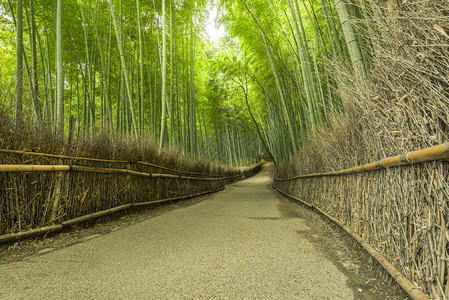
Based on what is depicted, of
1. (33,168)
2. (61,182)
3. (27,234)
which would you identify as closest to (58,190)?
(61,182)

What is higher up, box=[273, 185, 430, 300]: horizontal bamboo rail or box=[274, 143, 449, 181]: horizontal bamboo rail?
box=[274, 143, 449, 181]: horizontal bamboo rail

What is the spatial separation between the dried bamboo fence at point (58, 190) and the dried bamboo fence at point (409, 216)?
262cm

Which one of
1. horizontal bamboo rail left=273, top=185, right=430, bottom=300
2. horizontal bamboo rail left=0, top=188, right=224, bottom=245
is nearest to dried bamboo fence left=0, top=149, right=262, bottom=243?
horizontal bamboo rail left=0, top=188, right=224, bottom=245

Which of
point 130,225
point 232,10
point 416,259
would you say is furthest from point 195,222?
point 232,10

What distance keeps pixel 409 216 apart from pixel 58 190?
273 centimetres

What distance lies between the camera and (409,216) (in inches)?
43.7

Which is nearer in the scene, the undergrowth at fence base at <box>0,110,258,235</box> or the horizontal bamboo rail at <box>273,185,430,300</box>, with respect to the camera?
the horizontal bamboo rail at <box>273,185,430,300</box>

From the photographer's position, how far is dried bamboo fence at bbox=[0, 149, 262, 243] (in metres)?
1.93

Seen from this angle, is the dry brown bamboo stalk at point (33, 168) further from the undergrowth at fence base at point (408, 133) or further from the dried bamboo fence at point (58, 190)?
the undergrowth at fence base at point (408, 133)

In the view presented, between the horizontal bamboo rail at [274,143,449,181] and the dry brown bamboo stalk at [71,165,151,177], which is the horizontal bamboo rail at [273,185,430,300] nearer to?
the horizontal bamboo rail at [274,143,449,181]

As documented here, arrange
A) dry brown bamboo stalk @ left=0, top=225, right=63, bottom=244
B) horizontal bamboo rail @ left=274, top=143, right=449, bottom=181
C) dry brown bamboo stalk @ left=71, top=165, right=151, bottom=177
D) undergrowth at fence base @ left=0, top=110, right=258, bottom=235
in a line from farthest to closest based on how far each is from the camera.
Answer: dry brown bamboo stalk @ left=71, top=165, right=151, bottom=177, undergrowth at fence base @ left=0, top=110, right=258, bottom=235, dry brown bamboo stalk @ left=0, top=225, right=63, bottom=244, horizontal bamboo rail @ left=274, top=143, right=449, bottom=181

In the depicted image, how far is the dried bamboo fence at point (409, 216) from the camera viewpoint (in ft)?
2.92

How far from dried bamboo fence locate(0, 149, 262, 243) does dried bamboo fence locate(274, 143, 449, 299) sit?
103 inches

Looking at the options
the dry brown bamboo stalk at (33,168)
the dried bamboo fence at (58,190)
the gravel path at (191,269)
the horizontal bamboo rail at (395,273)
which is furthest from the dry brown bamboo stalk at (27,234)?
the horizontal bamboo rail at (395,273)
